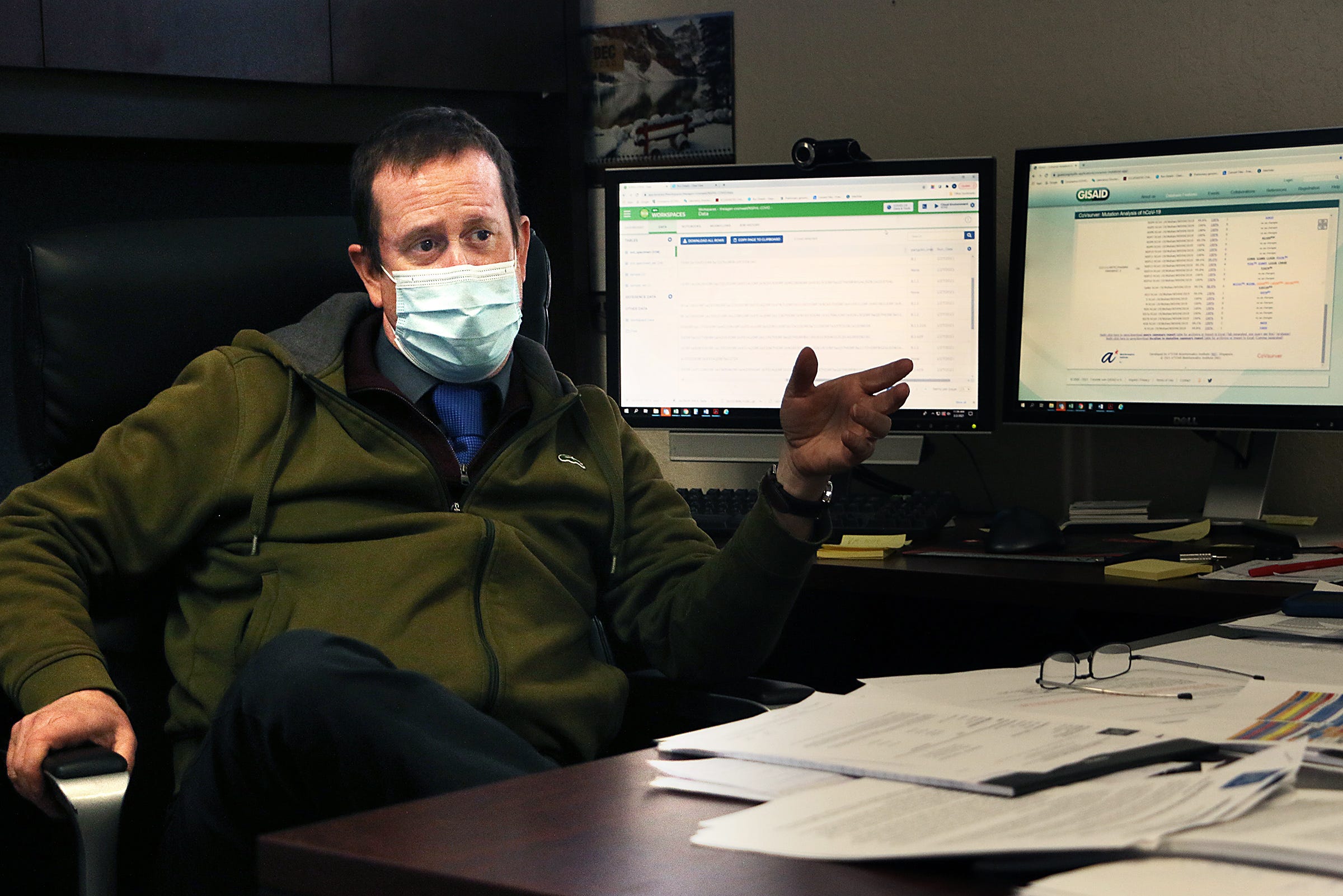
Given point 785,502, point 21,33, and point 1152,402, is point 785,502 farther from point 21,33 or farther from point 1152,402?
point 21,33

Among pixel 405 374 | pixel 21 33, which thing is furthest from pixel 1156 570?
pixel 21 33

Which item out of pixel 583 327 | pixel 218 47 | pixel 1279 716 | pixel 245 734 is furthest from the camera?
pixel 583 327

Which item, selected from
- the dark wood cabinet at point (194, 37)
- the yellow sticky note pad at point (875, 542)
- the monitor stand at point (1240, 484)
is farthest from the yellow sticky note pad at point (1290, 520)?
the dark wood cabinet at point (194, 37)

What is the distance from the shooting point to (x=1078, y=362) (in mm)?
1742

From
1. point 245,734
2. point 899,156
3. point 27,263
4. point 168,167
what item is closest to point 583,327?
point 899,156

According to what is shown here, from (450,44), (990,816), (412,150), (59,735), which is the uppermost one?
(450,44)

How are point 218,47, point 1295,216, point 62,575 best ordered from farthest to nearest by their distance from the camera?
point 218,47 < point 1295,216 < point 62,575

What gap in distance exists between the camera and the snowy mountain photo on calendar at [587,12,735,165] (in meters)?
2.16

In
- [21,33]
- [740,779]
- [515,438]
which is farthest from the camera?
[21,33]

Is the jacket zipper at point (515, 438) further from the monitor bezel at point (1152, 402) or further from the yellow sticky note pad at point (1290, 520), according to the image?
the yellow sticky note pad at point (1290, 520)

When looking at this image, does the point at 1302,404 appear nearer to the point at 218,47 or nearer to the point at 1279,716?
the point at 1279,716

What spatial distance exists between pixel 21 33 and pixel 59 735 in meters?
1.15

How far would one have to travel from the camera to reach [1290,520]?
5.57ft

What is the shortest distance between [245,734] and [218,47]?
1.32 meters
